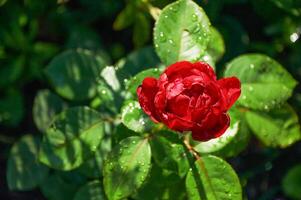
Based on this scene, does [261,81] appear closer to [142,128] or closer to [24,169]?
[142,128]

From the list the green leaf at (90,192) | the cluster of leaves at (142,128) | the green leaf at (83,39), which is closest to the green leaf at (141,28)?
the cluster of leaves at (142,128)

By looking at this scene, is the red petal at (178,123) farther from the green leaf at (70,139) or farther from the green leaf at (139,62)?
the green leaf at (139,62)

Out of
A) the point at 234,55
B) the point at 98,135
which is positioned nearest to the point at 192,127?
the point at 98,135

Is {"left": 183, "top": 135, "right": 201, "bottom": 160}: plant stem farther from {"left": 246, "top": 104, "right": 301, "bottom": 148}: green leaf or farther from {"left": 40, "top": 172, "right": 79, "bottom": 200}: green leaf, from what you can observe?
{"left": 40, "top": 172, "right": 79, "bottom": 200}: green leaf

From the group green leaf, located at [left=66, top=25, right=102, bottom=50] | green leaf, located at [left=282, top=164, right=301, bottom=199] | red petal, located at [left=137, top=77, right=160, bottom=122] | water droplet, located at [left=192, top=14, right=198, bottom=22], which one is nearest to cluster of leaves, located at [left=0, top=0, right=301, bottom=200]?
water droplet, located at [left=192, top=14, right=198, bottom=22]

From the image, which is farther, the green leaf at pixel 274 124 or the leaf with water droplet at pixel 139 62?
the leaf with water droplet at pixel 139 62

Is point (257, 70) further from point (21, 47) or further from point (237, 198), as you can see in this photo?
point (21, 47)
